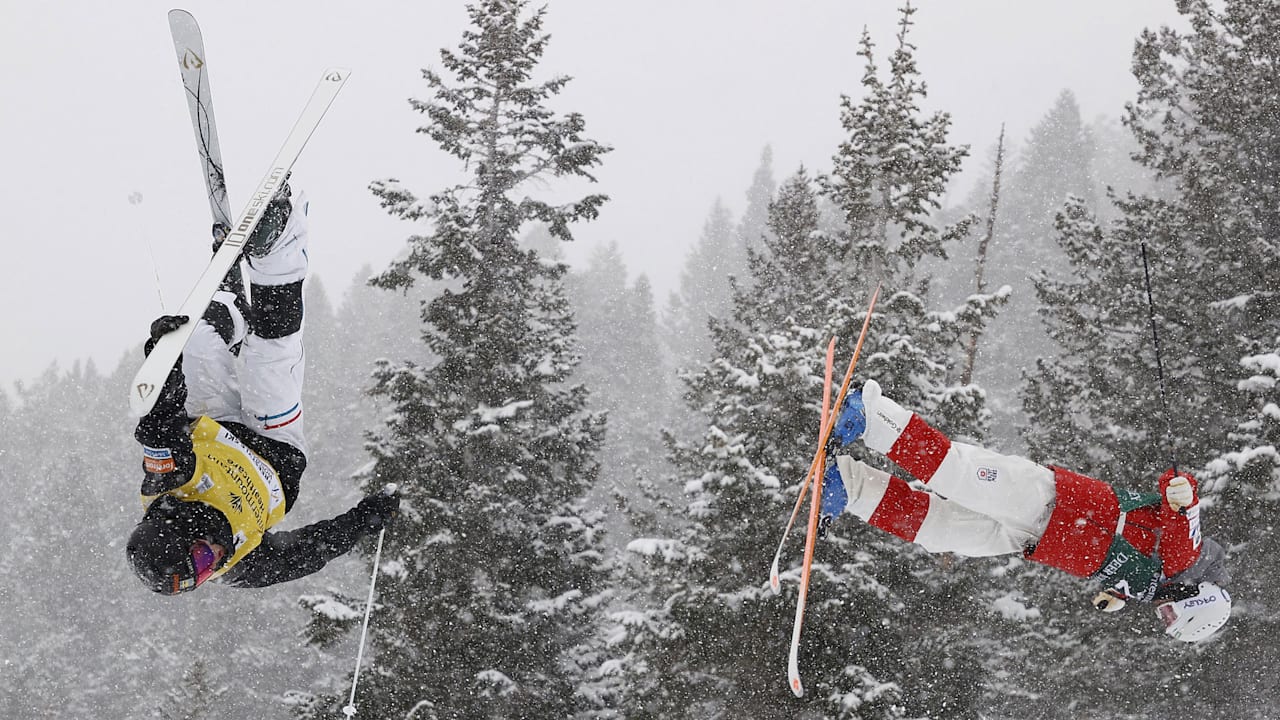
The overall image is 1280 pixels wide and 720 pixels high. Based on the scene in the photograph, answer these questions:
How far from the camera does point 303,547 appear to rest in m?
5.05

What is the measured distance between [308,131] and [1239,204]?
39.1ft

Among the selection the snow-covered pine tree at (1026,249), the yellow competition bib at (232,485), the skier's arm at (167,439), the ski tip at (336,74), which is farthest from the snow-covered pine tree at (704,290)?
the skier's arm at (167,439)

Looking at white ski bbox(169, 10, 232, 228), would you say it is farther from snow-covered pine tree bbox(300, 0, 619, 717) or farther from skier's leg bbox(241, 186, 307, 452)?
snow-covered pine tree bbox(300, 0, 619, 717)

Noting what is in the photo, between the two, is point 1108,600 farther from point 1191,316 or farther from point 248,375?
point 1191,316

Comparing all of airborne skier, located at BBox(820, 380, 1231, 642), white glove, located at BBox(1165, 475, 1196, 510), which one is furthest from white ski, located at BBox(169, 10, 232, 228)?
white glove, located at BBox(1165, 475, 1196, 510)

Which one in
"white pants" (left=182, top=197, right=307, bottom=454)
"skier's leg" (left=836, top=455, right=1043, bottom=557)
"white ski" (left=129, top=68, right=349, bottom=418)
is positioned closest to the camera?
"white ski" (left=129, top=68, right=349, bottom=418)

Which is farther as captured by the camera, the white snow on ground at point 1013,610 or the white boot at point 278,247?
the white snow on ground at point 1013,610

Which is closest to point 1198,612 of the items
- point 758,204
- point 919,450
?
point 919,450

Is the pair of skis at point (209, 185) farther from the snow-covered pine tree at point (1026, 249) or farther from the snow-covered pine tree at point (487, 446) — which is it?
the snow-covered pine tree at point (1026, 249)

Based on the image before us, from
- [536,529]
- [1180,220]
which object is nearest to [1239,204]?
[1180,220]

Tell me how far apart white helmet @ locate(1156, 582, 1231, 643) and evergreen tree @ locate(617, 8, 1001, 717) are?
404 centimetres

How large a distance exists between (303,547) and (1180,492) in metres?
4.73

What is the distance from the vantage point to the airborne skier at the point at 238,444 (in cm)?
418

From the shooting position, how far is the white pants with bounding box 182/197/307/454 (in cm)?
473
